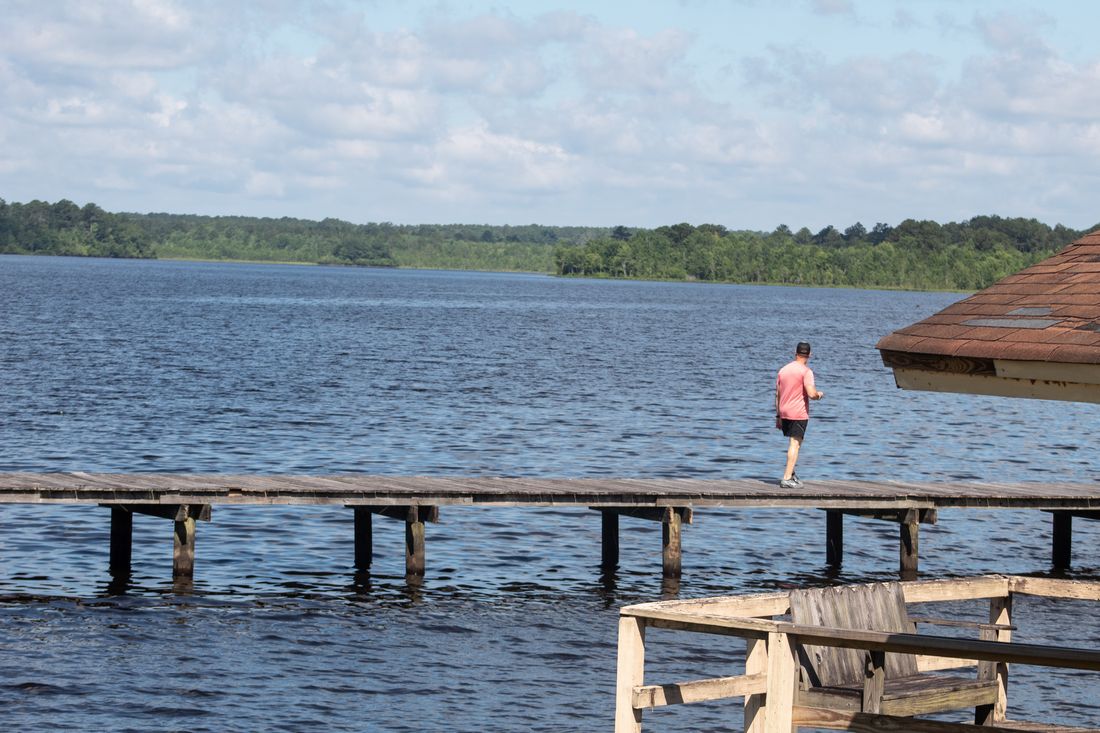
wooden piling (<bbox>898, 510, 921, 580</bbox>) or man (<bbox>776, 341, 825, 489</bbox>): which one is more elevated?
man (<bbox>776, 341, 825, 489</bbox>)

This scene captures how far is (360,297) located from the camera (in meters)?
148

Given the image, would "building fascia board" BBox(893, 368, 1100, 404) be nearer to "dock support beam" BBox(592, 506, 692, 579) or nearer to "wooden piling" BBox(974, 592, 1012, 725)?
"wooden piling" BBox(974, 592, 1012, 725)

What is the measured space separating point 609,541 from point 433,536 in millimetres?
3105

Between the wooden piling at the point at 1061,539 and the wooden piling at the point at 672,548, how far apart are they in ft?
18.9

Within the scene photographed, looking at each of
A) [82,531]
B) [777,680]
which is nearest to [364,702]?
[777,680]

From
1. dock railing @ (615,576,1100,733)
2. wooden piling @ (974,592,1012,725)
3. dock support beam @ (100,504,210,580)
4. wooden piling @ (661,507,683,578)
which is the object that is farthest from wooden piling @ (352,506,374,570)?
dock railing @ (615,576,1100,733)

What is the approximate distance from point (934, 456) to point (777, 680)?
88.9 feet

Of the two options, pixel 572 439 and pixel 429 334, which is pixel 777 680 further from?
pixel 429 334

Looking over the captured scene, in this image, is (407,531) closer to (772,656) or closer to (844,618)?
(844,618)

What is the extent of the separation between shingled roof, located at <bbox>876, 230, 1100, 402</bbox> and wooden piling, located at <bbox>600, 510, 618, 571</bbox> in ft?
39.9

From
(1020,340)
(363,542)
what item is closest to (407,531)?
(363,542)

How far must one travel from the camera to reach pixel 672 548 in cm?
1942

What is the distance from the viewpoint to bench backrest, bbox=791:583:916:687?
958 centimetres

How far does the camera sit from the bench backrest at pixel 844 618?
9.58m
